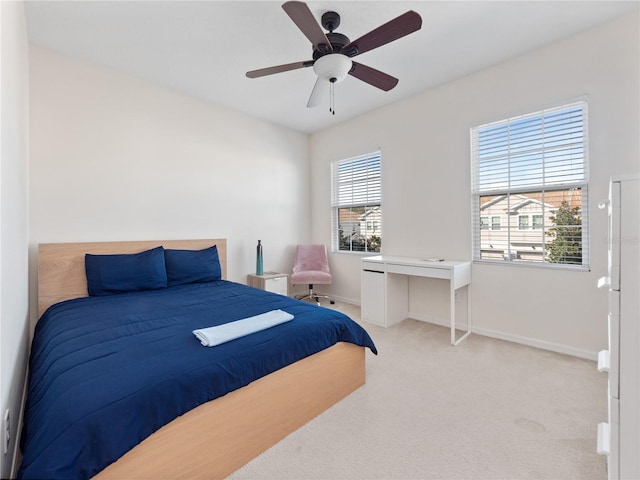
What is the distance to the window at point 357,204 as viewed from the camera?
4250mm

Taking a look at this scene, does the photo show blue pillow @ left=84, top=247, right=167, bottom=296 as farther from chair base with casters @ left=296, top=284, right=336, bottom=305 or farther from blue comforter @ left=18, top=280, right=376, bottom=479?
chair base with casters @ left=296, top=284, right=336, bottom=305

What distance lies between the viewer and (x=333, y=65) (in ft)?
6.80

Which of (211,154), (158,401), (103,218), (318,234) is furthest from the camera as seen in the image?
(318,234)

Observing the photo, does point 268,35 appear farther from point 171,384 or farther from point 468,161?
point 171,384

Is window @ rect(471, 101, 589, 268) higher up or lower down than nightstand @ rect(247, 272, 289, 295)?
higher up

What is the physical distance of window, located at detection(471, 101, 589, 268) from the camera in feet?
8.51

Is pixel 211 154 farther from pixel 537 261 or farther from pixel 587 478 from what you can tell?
pixel 587 478

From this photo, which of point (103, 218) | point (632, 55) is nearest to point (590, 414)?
point (632, 55)

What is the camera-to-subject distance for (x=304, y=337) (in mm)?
1785

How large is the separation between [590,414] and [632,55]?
2.67 metres

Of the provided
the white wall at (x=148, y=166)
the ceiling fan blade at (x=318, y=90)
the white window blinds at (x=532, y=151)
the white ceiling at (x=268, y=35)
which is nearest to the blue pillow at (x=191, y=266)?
the white wall at (x=148, y=166)

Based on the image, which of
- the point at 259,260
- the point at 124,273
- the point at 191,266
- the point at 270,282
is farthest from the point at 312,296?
the point at 124,273

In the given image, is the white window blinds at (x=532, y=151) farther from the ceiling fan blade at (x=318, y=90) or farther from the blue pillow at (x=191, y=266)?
the blue pillow at (x=191, y=266)

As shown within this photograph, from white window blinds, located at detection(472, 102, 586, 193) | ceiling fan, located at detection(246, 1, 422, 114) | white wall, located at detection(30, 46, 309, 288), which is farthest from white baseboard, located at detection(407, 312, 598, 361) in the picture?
ceiling fan, located at detection(246, 1, 422, 114)
